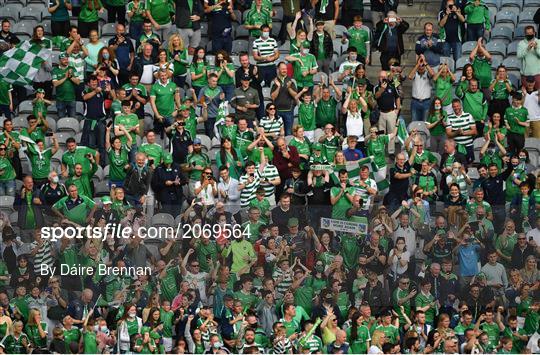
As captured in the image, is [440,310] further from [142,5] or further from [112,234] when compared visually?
[142,5]

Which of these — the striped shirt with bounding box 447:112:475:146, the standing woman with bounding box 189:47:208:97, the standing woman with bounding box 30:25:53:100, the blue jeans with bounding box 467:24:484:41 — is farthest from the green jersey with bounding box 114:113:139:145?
the blue jeans with bounding box 467:24:484:41

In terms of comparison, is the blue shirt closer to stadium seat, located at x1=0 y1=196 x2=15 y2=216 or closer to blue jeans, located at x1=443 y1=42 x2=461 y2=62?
blue jeans, located at x1=443 y1=42 x2=461 y2=62

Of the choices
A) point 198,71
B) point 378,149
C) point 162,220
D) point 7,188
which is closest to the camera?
point 162,220

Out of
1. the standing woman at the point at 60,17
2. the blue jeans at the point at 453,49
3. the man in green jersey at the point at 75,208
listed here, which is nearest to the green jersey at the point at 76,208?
the man in green jersey at the point at 75,208

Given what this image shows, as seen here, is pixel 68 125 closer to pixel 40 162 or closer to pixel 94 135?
pixel 94 135

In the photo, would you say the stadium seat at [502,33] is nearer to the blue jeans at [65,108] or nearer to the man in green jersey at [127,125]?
the man in green jersey at [127,125]

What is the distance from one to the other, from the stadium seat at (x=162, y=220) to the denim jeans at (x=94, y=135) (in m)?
3.58

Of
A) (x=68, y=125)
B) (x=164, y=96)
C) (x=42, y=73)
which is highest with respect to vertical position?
(x=42, y=73)

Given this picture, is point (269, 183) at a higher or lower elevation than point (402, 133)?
lower

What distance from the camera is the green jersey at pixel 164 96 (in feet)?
118

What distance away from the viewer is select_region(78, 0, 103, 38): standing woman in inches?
1479

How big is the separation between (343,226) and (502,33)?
7.17 m

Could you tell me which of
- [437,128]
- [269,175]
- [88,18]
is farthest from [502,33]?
[88,18]

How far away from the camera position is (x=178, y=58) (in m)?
36.7
